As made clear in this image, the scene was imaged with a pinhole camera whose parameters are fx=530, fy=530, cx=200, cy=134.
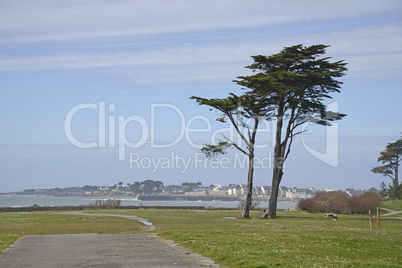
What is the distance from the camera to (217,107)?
1543 inches

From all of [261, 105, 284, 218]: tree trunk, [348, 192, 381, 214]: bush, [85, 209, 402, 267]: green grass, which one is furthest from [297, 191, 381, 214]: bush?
[85, 209, 402, 267]: green grass

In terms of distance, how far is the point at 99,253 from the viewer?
Answer: 50.4 feet

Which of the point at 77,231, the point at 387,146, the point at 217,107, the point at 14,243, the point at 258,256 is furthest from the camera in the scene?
the point at 387,146

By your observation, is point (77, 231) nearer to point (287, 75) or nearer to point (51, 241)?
point (51, 241)

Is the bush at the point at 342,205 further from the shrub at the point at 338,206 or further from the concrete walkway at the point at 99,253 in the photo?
the concrete walkway at the point at 99,253

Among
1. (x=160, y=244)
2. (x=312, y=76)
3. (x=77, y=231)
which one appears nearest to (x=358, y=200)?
(x=312, y=76)

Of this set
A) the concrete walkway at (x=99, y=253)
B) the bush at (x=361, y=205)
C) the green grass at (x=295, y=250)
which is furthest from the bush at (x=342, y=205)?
the concrete walkway at (x=99, y=253)

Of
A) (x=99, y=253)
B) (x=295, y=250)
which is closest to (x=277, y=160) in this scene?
(x=295, y=250)

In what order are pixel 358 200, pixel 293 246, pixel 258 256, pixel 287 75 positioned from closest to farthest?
pixel 258 256 < pixel 293 246 < pixel 287 75 < pixel 358 200

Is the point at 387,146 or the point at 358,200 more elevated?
the point at 387,146

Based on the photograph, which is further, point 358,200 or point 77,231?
point 358,200

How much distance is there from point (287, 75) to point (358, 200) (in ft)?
71.0

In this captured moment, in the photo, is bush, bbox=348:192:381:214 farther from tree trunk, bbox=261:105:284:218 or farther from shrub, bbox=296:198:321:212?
tree trunk, bbox=261:105:284:218

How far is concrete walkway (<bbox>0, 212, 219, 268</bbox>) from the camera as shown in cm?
1329
